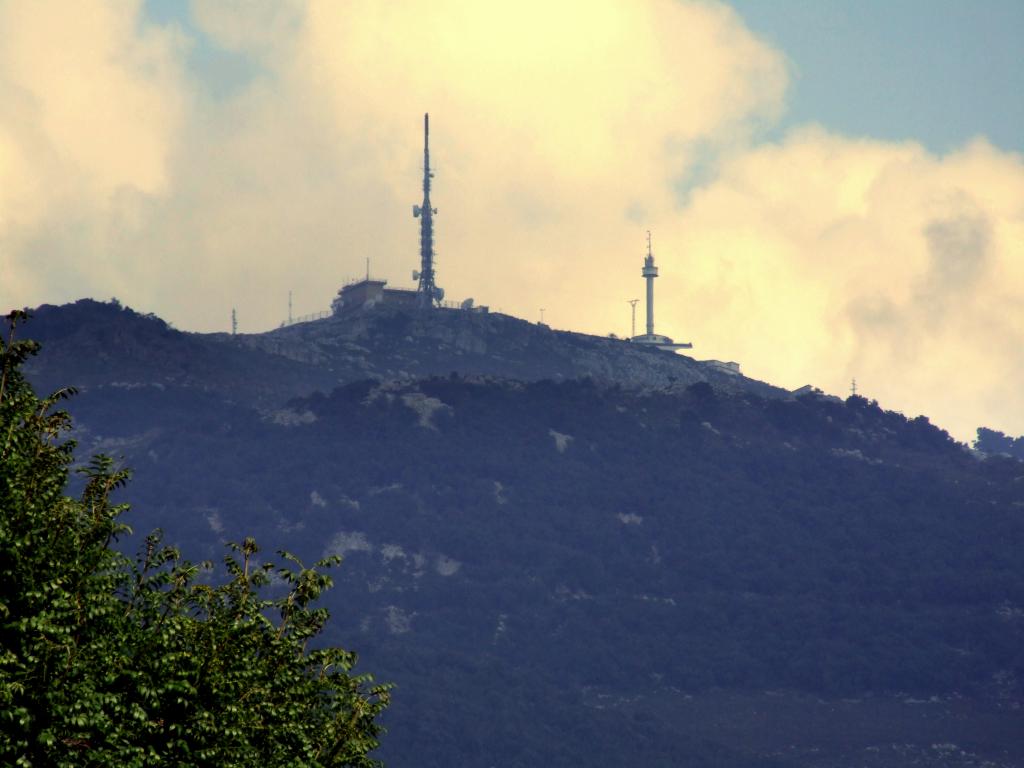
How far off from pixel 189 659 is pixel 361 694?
242 inches

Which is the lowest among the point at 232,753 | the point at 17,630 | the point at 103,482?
the point at 232,753

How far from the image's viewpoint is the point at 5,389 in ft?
129

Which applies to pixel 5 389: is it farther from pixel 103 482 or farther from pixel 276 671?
pixel 276 671

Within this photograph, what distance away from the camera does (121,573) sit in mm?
38438

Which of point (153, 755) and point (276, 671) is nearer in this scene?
point (153, 755)

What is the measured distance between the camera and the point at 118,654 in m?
35.9

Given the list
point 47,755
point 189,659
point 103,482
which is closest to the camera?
point 47,755

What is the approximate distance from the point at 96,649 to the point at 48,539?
2.77 metres

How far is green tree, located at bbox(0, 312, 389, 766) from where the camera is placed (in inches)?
Result: 1325

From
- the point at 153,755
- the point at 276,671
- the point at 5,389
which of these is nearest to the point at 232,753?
the point at 153,755

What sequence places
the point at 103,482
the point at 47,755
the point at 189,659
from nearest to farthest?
the point at 47,755 → the point at 189,659 → the point at 103,482

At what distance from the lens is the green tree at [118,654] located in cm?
3366

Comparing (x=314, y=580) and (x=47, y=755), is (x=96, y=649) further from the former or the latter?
(x=314, y=580)

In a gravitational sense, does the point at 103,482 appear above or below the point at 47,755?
above
